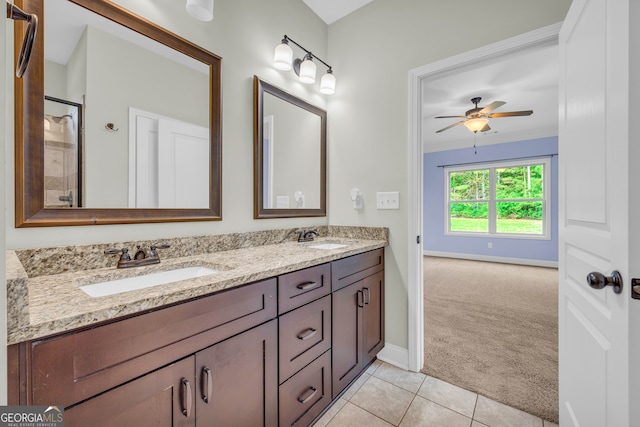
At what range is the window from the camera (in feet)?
16.9

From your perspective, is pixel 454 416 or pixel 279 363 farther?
pixel 454 416

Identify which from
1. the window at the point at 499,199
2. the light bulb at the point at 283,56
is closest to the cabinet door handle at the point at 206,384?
the light bulb at the point at 283,56

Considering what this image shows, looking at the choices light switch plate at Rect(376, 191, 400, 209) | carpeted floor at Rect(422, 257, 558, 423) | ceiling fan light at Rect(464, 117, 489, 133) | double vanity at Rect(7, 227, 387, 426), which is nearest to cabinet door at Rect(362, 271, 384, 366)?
double vanity at Rect(7, 227, 387, 426)

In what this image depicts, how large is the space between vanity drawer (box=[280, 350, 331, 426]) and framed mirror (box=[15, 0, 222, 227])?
93 cm

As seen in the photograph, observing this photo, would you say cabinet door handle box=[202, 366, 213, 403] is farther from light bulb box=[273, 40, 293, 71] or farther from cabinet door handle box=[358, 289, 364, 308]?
light bulb box=[273, 40, 293, 71]

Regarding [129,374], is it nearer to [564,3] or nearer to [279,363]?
[279,363]

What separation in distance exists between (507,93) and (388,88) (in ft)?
8.16

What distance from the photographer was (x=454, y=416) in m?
1.47

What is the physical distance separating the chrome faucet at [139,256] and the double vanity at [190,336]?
0.04 metres

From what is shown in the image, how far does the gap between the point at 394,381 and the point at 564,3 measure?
2.32m

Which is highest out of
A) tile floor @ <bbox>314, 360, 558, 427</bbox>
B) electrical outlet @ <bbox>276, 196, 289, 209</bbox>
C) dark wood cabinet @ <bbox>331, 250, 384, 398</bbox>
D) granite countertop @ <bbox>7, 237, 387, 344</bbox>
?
electrical outlet @ <bbox>276, 196, 289, 209</bbox>

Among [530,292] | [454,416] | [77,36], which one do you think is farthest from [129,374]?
[530,292]

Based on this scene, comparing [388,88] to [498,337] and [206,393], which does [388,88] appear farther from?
[498,337]

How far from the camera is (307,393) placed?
1.32 meters
